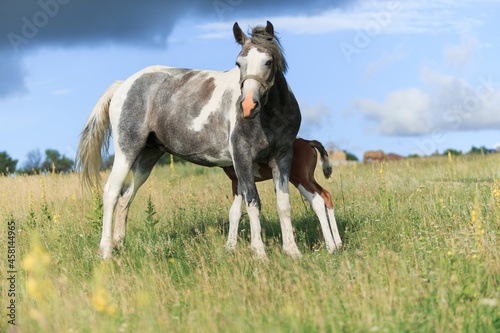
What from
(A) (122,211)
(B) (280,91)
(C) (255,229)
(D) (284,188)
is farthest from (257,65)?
(A) (122,211)

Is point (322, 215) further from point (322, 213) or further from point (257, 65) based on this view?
point (257, 65)

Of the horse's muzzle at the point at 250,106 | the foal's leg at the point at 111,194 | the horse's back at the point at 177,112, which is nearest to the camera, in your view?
the horse's muzzle at the point at 250,106

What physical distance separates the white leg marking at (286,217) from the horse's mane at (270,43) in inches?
55.0

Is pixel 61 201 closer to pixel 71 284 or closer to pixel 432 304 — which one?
pixel 71 284

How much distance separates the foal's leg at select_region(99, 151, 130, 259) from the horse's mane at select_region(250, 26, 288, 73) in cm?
→ 281

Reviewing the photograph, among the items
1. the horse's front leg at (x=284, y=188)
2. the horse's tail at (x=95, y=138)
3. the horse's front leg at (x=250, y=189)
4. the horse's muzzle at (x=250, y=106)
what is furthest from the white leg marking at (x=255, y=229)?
the horse's tail at (x=95, y=138)

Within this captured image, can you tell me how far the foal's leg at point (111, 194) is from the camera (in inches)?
343

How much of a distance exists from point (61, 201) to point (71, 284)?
709 centimetres

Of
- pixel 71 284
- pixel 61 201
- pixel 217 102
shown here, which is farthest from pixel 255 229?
pixel 61 201

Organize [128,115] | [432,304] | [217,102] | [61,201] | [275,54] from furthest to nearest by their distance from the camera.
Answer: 1. [61,201]
2. [128,115]
3. [217,102]
4. [275,54]
5. [432,304]

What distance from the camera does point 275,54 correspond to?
22.9 ft

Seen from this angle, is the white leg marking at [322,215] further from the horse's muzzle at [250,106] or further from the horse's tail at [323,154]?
the horse's muzzle at [250,106]

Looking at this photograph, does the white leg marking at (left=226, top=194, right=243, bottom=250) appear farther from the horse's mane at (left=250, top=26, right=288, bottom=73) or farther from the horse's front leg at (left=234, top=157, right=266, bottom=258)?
the horse's mane at (left=250, top=26, right=288, bottom=73)

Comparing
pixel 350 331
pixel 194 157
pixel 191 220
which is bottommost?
pixel 350 331
